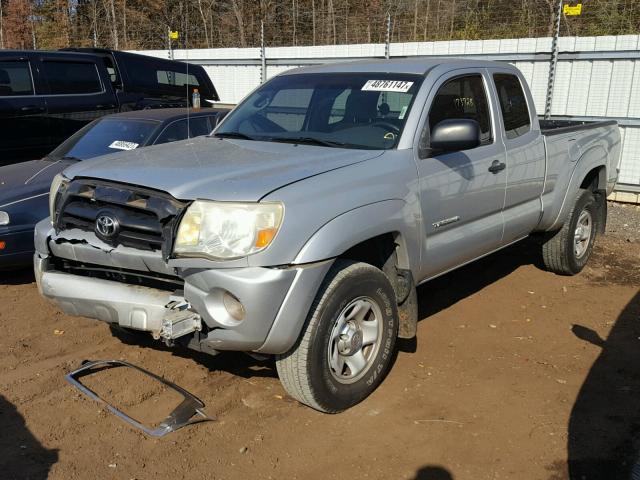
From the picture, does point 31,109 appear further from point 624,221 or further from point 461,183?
point 624,221

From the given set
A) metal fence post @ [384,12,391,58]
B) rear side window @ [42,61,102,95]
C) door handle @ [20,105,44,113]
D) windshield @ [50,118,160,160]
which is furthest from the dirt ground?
metal fence post @ [384,12,391,58]

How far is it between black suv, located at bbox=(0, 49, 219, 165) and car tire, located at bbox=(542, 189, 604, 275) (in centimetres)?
495

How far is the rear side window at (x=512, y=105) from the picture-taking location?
505 cm

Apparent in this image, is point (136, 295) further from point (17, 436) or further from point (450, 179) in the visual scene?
point (450, 179)

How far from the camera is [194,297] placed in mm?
3191

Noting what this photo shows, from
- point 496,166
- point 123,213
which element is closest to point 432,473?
point 123,213

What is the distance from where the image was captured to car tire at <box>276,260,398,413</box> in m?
3.36

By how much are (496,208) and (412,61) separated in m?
1.25

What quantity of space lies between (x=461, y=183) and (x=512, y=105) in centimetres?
130

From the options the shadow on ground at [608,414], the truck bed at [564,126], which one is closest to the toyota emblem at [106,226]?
the shadow on ground at [608,414]

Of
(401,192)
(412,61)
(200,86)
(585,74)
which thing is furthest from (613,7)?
(401,192)

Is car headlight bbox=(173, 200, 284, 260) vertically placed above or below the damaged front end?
above

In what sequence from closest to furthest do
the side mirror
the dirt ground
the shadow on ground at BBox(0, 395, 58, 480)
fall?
the shadow on ground at BBox(0, 395, 58, 480) < the dirt ground < the side mirror

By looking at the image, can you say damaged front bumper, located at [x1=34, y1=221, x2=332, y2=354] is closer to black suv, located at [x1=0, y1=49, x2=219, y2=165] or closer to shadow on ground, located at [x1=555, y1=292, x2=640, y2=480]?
shadow on ground, located at [x1=555, y1=292, x2=640, y2=480]
